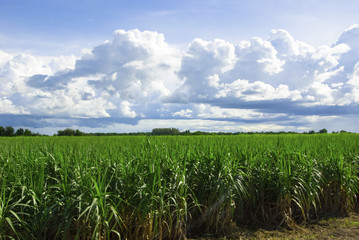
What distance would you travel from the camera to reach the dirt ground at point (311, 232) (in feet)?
16.5

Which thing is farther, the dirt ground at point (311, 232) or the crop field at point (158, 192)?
the dirt ground at point (311, 232)

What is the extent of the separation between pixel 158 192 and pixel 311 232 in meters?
3.31

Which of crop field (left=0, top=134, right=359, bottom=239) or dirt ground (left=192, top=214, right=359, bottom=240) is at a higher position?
crop field (left=0, top=134, right=359, bottom=239)

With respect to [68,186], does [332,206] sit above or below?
below

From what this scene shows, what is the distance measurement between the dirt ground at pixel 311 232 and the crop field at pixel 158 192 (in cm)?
18

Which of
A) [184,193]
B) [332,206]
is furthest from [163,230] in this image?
[332,206]

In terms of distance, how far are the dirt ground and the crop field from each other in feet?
0.59

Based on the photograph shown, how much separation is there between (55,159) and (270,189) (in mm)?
4037

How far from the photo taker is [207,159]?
17.2ft

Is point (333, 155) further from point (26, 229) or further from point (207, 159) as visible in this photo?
point (26, 229)

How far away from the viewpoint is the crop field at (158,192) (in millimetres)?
3689

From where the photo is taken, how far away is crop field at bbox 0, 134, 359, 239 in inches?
145

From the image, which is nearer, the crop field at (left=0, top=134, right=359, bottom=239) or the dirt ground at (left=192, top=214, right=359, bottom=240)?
the crop field at (left=0, top=134, right=359, bottom=239)

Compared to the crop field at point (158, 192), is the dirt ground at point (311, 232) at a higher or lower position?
lower
